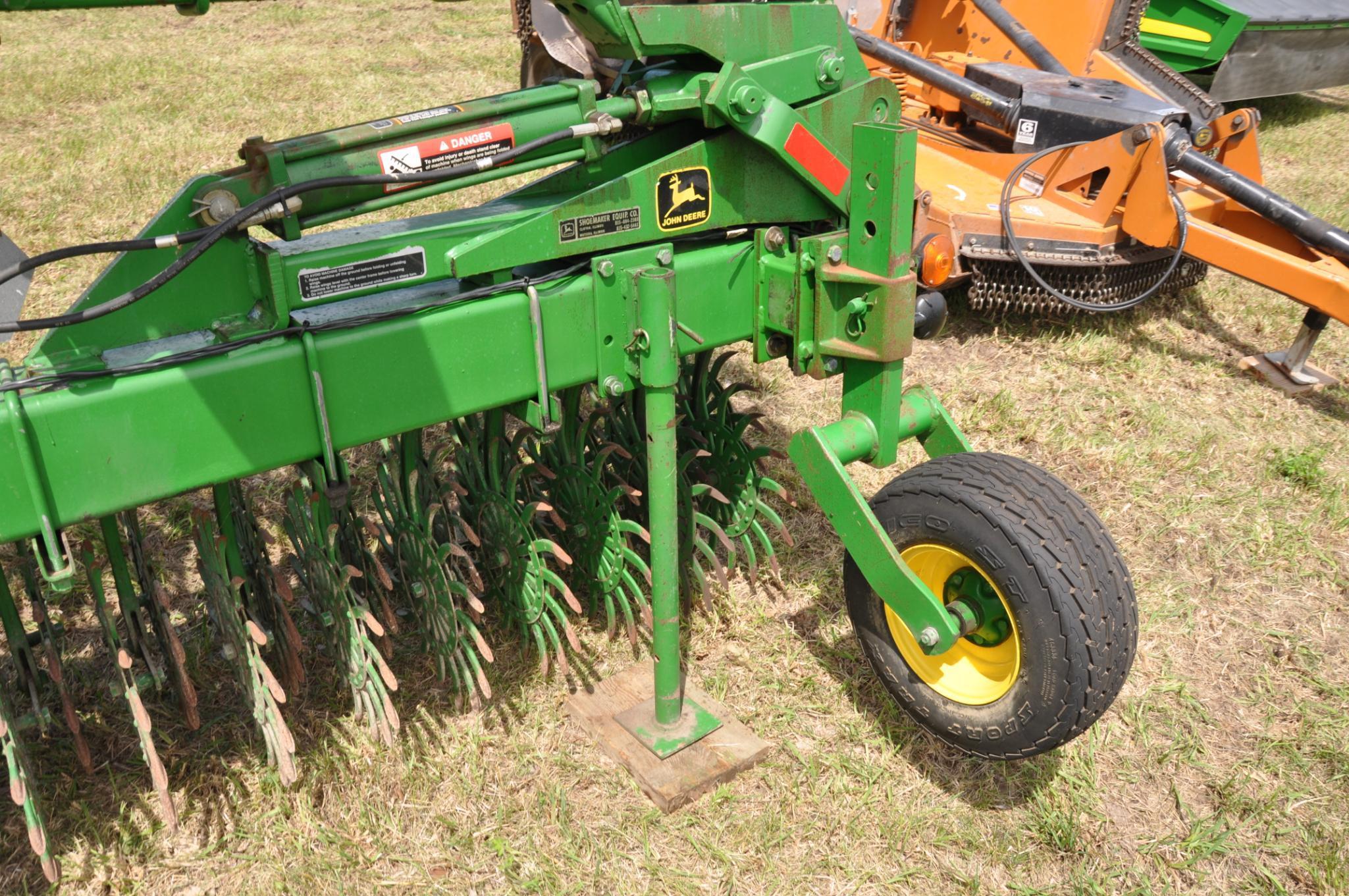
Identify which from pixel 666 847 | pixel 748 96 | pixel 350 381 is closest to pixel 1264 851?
pixel 666 847

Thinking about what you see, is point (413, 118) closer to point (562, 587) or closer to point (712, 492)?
point (562, 587)

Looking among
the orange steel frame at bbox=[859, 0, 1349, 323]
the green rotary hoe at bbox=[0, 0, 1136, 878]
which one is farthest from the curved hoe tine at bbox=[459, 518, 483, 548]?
the orange steel frame at bbox=[859, 0, 1349, 323]

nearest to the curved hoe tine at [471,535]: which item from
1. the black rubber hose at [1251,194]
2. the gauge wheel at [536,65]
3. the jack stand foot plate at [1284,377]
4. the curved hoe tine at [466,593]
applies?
the curved hoe tine at [466,593]

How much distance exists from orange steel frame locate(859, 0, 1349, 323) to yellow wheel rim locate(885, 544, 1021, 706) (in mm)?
1836

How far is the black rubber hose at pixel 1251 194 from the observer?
4.47m

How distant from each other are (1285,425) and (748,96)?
→ 3.14m

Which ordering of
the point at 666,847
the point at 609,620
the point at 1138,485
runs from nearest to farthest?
1. the point at 666,847
2. the point at 609,620
3. the point at 1138,485

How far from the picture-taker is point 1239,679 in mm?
3211

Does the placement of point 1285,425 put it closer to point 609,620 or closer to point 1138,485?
point 1138,485

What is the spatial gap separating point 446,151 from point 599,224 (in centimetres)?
36

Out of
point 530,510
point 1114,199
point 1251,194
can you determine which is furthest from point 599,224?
point 1251,194

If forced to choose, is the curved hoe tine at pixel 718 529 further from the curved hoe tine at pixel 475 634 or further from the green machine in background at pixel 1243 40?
the green machine in background at pixel 1243 40

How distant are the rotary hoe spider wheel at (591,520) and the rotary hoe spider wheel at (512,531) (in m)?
0.07

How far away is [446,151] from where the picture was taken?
236 centimetres
